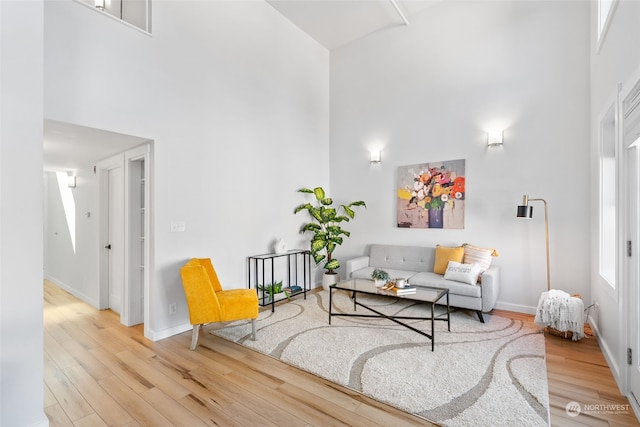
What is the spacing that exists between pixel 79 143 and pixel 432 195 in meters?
4.63

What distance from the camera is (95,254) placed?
14.5 feet

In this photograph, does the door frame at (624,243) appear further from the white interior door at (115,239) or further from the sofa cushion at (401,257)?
the white interior door at (115,239)

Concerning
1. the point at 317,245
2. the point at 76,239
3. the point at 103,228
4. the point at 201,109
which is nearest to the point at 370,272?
the point at 317,245

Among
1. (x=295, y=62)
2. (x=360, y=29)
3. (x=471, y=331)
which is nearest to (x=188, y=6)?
(x=295, y=62)

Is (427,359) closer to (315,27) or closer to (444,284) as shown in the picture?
(444,284)

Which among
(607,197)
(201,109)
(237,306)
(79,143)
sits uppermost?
(201,109)

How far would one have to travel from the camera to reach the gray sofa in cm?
374

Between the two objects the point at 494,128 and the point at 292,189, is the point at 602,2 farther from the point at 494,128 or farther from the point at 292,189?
the point at 292,189

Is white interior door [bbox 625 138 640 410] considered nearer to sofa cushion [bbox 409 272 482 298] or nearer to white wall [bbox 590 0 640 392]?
white wall [bbox 590 0 640 392]

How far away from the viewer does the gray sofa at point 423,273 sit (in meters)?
3.74

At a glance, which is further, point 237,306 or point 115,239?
point 115,239

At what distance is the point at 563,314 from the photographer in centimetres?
319

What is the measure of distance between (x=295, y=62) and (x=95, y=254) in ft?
14.1

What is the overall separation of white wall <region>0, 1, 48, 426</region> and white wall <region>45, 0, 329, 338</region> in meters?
0.84
